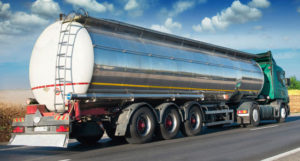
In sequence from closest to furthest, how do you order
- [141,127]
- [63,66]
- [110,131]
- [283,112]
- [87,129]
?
1. [63,66]
2. [87,129]
3. [141,127]
4. [110,131]
5. [283,112]

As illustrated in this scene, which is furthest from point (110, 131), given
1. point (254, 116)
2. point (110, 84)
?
point (254, 116)

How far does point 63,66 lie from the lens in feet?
27.9

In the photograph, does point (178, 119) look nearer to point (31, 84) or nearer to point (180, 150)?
point (180, 150)

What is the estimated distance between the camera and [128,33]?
1034 cm

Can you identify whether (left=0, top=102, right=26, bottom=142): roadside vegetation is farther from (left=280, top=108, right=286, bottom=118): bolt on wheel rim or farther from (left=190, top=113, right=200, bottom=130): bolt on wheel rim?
(left=280, top=108, right=286, bottom=118): bolt on wheel rim

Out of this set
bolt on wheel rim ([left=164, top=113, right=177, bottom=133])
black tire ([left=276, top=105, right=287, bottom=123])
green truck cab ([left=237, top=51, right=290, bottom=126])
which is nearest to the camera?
bolt on wheel rim ([left=164, top=113, right=177, bottom=133])

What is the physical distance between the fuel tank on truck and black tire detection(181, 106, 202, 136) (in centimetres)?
59

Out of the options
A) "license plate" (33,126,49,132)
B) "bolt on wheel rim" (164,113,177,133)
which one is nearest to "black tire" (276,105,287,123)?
"bolt on wheel rim" (164,113,177,133)

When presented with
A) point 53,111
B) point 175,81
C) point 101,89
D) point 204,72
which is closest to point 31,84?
point 53,111

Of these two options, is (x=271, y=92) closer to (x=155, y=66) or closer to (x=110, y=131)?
(x=155, y=66)

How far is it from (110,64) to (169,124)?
10.9 feet

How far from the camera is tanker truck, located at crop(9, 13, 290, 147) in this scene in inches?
333

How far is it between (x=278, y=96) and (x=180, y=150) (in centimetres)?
1260

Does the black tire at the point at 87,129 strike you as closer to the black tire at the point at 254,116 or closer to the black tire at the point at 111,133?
the black tire at the point at 111,133
